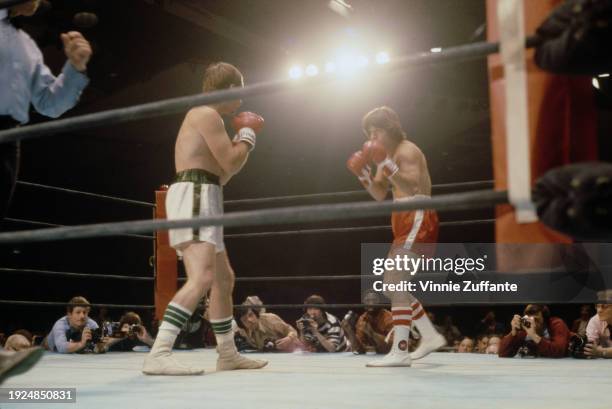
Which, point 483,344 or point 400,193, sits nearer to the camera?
point 400,193

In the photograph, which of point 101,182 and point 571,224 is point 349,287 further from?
point 571,224

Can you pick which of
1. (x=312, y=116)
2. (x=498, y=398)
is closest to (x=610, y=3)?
(x=498, y=398)

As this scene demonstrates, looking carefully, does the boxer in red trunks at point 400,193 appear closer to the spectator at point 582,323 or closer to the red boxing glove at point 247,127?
the red boxing glove at point 247,127

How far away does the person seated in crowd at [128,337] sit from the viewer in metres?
3.70

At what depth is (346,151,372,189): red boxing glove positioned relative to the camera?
2416mm

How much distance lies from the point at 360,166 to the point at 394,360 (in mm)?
713

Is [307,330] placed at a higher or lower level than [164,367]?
lower

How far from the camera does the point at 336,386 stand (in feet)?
5.38

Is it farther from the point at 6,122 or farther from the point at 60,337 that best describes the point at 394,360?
the point at 60,337

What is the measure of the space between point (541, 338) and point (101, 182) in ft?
16.6

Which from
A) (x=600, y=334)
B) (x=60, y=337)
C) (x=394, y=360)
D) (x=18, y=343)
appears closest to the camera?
(x=394, y=360)

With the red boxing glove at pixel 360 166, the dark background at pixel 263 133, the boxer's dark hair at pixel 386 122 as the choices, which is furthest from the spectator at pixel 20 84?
the dark background at pixel 263 133

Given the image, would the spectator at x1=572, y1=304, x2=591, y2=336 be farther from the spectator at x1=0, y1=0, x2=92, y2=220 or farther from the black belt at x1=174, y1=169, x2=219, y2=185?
the spectator at x1=0, y1=0, x2=92, y2=220

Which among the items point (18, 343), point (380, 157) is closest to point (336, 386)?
point (380, 157)
